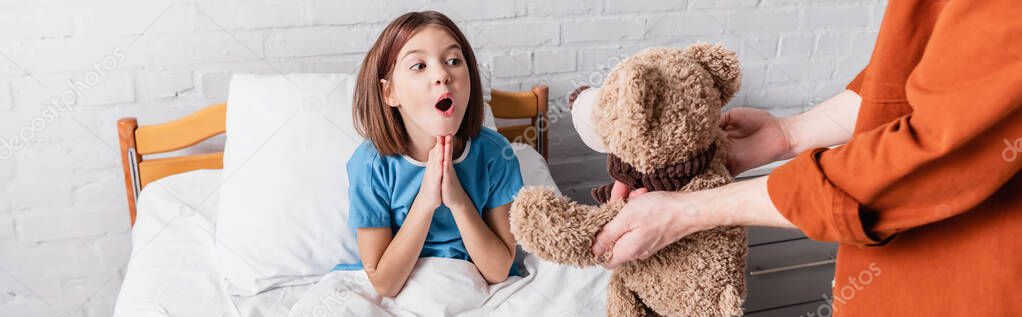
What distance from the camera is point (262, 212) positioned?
1485 millimetres

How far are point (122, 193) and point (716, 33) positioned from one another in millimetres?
1595

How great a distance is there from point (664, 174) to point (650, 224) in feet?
0.21

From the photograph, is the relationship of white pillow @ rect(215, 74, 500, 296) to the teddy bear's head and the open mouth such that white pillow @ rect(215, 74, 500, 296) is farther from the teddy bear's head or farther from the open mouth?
the teddy bear's head

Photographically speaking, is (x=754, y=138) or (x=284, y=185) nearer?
(x=754, y=138)

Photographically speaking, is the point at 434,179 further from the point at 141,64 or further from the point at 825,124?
the point at 141,64

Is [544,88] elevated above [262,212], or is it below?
above

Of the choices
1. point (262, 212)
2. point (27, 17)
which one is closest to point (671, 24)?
point (262, 212)

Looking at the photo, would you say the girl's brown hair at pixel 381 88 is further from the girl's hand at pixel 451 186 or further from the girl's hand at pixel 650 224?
the girl's hand at pixel 650 224

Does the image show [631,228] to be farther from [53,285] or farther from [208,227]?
[53,285]

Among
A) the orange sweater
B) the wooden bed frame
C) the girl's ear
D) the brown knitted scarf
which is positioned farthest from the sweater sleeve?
the wooden bed frame

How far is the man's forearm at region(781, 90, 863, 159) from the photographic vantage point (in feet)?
3.46

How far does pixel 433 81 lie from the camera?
4.02 feet

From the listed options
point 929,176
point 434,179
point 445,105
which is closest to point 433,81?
point 445,105

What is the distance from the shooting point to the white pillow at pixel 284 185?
1459 mm
